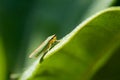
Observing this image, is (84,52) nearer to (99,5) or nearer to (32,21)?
(99,5)

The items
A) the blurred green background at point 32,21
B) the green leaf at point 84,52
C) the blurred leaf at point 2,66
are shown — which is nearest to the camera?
the green leaf at point 84,52

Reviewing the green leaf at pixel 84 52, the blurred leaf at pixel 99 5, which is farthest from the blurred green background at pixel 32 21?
the green leaf at pixel 84 52

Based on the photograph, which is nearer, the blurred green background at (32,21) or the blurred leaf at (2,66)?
the blurred leaf at (2,66)

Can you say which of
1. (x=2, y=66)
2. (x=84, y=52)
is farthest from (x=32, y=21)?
(x=84, y=52)

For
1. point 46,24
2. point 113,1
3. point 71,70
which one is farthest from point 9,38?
point 71,70

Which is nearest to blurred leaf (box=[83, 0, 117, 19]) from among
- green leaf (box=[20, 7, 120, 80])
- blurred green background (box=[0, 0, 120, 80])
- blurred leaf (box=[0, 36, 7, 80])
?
blurred green background (box=[0, 0, 120, 80])

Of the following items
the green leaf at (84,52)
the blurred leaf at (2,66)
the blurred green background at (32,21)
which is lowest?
the green leaf at (84,52)

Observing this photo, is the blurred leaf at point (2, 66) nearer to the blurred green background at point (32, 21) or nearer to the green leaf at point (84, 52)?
the blurred green background at point (32, 21)
